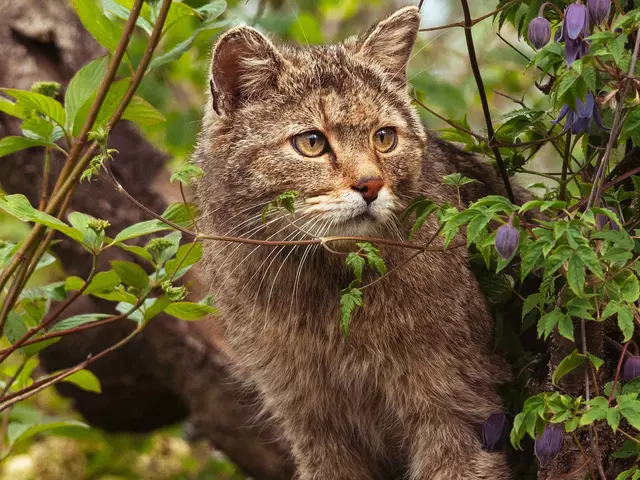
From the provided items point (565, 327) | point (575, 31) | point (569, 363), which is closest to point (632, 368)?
point (569, 363)

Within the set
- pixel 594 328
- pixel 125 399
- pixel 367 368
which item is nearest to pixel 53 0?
pixel 125 399

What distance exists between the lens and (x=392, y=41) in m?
3.41

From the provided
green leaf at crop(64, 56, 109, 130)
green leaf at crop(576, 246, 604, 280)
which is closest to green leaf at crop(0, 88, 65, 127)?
green leaf at crop(64, 56, 109, 130)

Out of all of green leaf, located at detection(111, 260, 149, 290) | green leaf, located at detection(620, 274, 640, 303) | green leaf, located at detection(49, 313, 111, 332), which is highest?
green leaf, located at detection(620, 274, 640, 303)

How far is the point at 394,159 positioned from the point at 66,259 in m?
2.65

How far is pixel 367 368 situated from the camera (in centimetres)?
332

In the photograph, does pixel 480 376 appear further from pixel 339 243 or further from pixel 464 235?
pixel 339 243

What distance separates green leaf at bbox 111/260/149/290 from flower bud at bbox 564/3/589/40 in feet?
4.98

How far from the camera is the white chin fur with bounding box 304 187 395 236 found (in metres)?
2.88

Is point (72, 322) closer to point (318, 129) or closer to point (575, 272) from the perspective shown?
point (318, 129)

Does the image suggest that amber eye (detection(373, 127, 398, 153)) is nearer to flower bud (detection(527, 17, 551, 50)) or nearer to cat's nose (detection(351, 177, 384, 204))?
cat's nose (detection(351, 177, 384, 204))

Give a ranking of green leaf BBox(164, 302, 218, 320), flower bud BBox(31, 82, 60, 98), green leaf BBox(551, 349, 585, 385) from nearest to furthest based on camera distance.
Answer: green leaf BBox(551, 349, 585, 385)
flower bud BBox(31, 82, 60, 98)
green leaf BBox(164, 302, 218, 320)

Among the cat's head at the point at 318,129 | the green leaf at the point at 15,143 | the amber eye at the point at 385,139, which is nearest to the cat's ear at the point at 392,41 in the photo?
the cat's head at the point at 318,129

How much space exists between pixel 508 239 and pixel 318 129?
972 mm
